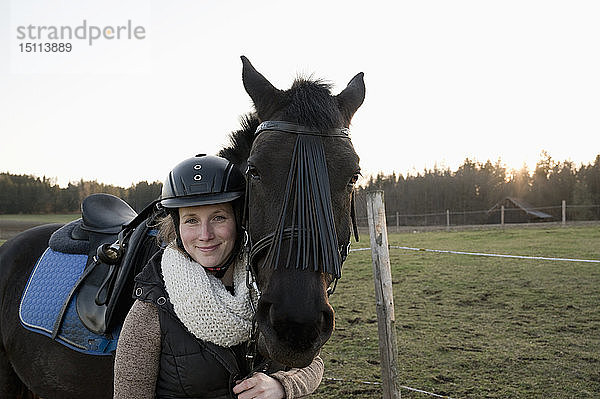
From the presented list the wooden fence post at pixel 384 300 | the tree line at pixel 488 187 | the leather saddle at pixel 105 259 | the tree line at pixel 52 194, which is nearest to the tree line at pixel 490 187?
the tree line at pixel 488 187

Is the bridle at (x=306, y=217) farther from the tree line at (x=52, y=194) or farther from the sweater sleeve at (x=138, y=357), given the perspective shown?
the tree line at (x=52, y=194)

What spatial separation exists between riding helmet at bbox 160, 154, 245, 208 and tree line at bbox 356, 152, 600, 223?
43.7 metres

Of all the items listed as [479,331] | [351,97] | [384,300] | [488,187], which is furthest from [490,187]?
[351,97]

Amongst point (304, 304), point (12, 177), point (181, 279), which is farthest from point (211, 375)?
point (12, 177)

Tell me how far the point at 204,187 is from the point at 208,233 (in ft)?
0.64

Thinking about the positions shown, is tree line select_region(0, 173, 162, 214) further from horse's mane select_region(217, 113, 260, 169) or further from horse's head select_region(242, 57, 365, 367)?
horse's head select_region(242, 57, 365, 367)

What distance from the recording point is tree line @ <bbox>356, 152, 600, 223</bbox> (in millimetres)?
42344

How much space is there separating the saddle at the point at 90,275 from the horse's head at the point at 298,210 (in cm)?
98

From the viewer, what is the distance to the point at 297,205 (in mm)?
1571

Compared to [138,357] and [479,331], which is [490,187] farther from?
[138,357]

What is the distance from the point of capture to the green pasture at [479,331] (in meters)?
4.84

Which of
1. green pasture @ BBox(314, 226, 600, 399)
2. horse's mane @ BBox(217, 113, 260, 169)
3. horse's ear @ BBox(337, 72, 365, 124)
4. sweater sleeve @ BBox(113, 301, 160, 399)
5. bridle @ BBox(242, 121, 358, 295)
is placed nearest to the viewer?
bridle @ BBox(242, 121, 358, 295)

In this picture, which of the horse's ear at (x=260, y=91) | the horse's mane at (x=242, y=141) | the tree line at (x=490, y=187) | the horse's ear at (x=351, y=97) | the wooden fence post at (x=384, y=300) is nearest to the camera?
the horse's ear at (x=260, y=91)

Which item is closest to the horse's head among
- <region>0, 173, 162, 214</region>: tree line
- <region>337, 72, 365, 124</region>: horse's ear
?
<region>337, 72, 365, 124</region>: horse's ear
